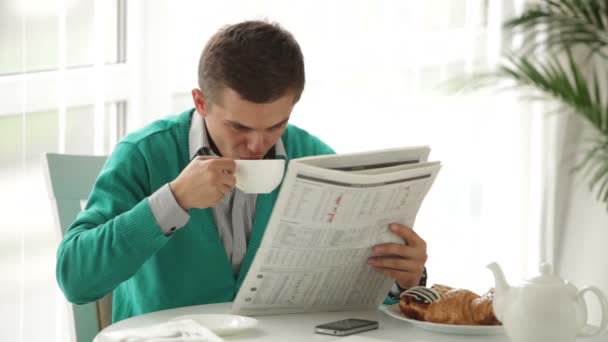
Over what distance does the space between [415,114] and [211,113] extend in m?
1.42

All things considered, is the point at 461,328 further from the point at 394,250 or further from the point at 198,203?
the point at 198,203

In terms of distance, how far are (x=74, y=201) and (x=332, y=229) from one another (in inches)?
23.6

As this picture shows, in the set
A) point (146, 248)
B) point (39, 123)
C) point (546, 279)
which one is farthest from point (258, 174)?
point (39, 123)

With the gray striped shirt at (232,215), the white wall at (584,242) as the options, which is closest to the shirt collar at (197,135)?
the gray striped shirt at (232,215)

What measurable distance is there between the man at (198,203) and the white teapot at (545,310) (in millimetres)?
333

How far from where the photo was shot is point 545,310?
4.89 ft

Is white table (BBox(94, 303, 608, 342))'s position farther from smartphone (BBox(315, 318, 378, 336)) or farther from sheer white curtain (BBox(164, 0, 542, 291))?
sheer white curtain (BBox(164, 0, 542, 291))

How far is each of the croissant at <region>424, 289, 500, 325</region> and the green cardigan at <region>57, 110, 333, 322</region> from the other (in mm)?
434

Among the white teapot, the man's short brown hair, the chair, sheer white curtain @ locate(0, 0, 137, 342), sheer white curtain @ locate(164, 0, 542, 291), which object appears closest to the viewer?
the white teapot

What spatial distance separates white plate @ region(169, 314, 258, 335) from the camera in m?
1.60

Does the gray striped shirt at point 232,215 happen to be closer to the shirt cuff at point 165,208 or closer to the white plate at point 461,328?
the shirt cuff at point 165,208

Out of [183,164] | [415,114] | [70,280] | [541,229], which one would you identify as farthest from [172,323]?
[541,229]

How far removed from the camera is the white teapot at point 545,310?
1.49 meters

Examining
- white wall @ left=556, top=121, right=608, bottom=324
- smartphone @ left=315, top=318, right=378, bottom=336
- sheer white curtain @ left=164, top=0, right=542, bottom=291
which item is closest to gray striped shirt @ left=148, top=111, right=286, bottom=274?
smartphone @ left=315, top=318, right=378, bottom=336
